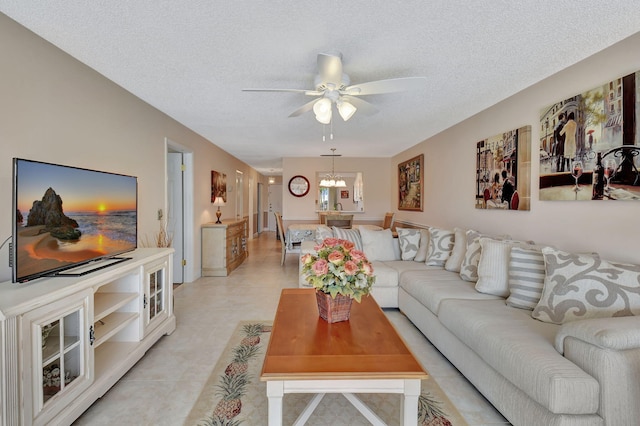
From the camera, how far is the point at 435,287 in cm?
264

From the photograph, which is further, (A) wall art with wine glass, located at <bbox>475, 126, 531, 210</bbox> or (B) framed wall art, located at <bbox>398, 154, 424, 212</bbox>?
(B) framed wall art, located at <bbox>398, 154, 424, 212</bbox>

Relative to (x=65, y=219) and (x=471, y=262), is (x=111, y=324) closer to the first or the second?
(x=65, y=219)

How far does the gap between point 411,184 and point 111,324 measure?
5239 millimetres

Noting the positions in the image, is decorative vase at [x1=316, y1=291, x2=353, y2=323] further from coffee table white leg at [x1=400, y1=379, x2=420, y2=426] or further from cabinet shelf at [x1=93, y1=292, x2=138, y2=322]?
cabinet shelf at [x1=93, y1=292, x2=138, y2=322]

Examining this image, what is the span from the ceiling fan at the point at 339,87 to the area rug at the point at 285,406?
2.01 meters

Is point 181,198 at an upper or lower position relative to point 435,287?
upper

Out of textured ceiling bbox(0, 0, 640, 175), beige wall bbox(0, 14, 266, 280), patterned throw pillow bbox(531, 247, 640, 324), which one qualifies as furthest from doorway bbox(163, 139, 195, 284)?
patterned throw pillow bbox(531, 247, 640, 324)

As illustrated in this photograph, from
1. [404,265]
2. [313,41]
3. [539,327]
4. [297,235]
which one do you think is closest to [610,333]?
[539,327]

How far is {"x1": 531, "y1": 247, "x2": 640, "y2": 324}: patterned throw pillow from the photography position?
1.63m

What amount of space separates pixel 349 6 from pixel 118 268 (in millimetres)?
2182

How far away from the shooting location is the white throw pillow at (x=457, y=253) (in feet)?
10.3

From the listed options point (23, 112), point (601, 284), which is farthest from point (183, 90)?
point (601, 284)

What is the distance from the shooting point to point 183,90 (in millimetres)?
2830

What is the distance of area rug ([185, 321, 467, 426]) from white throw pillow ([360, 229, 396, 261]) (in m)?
1.89
